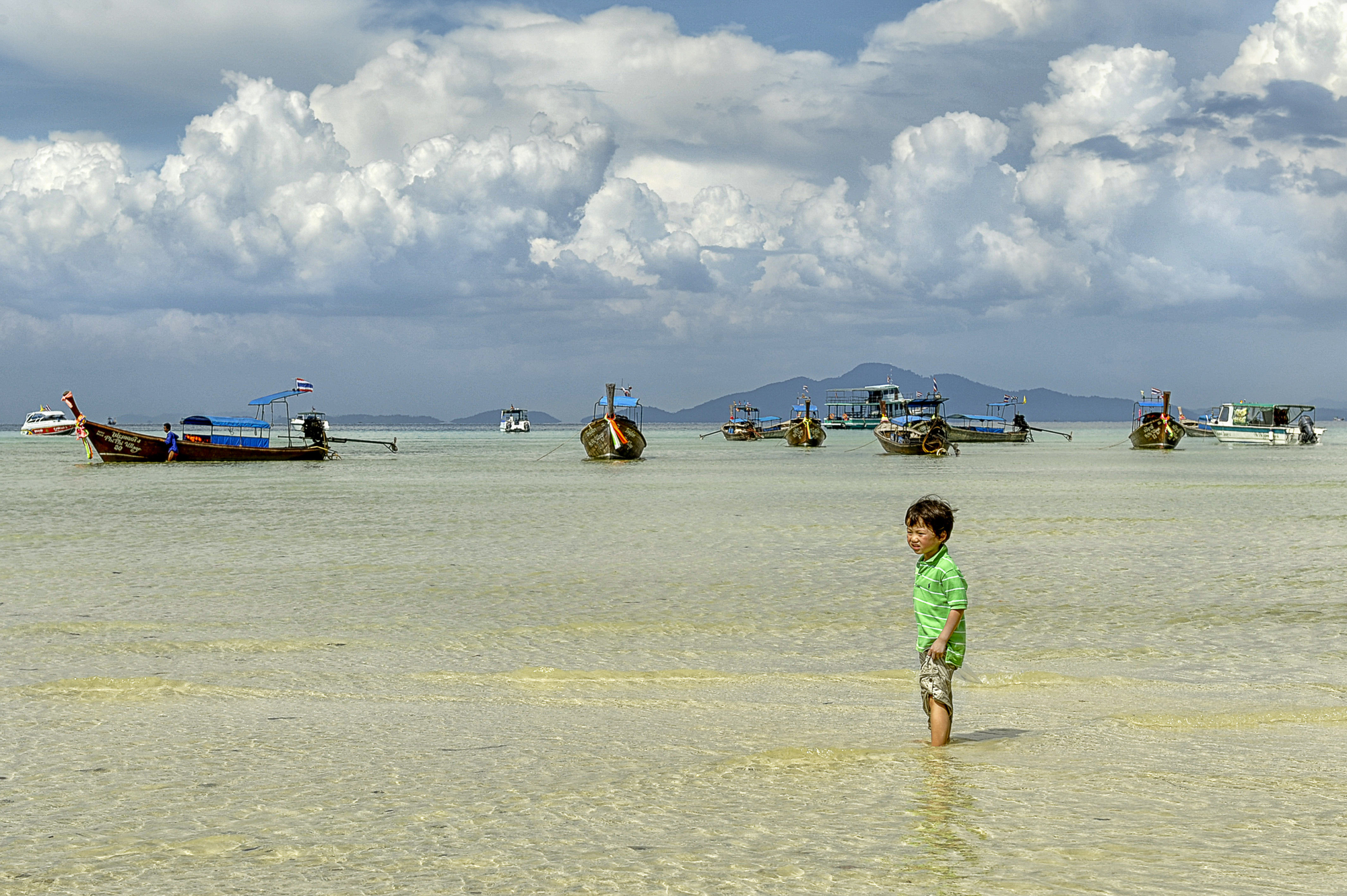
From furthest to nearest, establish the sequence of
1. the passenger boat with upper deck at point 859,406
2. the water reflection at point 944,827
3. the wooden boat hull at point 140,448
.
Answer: the passenger boat with upper deck at point 859,406, the wooden boat hull at point 140,448, the water reflection at point 944,827

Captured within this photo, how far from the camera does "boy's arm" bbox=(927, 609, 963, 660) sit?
252 inches

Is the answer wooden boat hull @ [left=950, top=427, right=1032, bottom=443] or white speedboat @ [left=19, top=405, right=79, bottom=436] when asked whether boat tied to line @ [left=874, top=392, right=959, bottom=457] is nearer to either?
wooden boat hull @ [left=950, top=427, right=1032, bottom=443]

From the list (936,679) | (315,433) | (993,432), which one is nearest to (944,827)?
(936,679)

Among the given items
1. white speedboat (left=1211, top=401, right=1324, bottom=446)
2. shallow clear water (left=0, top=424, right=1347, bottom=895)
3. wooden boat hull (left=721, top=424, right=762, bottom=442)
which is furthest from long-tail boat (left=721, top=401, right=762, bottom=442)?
shallow clear water (left=0, top=424, right=1347, bottom=895)

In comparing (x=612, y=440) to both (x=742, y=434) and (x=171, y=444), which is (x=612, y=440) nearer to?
(x=171, y=444)

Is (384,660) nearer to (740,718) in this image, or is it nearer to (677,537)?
(740,718)

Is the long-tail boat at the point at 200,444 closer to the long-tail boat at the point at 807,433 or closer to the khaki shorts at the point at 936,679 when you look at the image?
the long-tail boat at the point at 807,433

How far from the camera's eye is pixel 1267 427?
9169 cm

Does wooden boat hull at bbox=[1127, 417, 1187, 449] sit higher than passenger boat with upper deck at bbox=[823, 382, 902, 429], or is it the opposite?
passenger boat with upper deck at bbox=[823, 382, 902, 429]

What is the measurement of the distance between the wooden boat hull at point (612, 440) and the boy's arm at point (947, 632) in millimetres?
61303

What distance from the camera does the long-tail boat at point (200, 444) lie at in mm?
59344

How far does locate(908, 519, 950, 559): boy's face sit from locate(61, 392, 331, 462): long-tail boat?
193ft

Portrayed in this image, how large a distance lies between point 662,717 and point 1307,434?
101953mm

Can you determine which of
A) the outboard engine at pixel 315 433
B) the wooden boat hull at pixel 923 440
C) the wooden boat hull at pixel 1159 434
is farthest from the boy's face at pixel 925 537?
the wooden boat hull at pixel 1159 434
